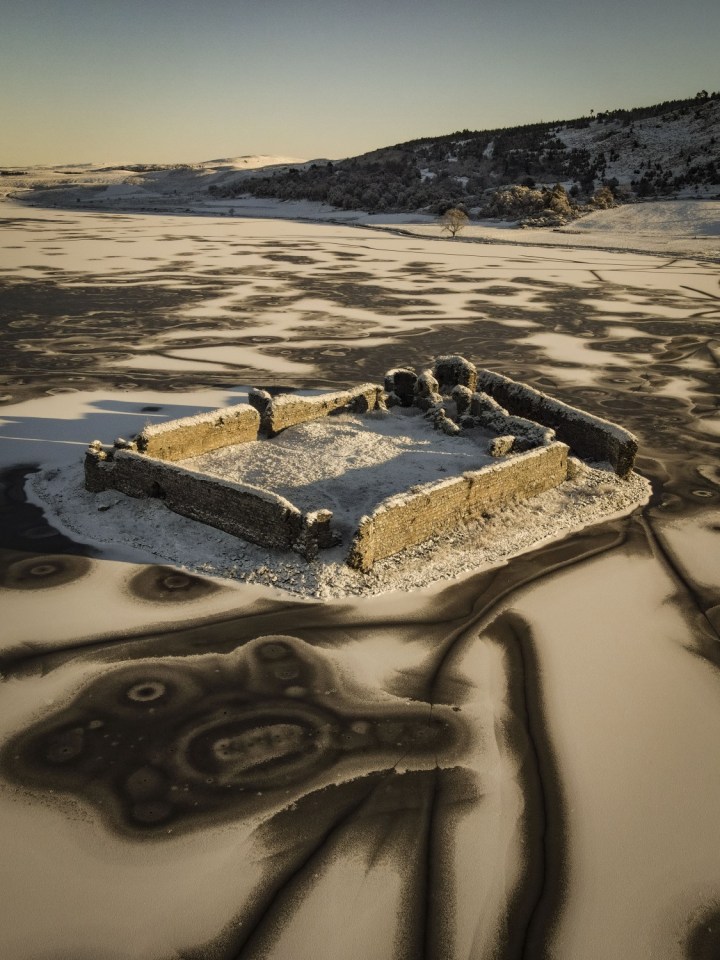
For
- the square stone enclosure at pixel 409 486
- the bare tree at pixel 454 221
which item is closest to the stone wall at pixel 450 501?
the square stone enclosure at pixel 409 486

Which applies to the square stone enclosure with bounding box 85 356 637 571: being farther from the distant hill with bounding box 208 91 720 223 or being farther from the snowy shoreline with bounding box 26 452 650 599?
the distant hill with bounding box 208 91 720 223

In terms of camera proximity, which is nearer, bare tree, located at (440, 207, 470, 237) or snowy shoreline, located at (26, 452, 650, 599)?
snowy shoreline, located at (26, 452, 650, 599)

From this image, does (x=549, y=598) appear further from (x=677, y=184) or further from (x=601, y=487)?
(x=677, y=184)

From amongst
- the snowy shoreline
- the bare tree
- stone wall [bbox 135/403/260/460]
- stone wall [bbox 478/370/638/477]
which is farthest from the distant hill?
the snowy shoreline

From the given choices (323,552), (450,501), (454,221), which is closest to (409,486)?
(450,501)

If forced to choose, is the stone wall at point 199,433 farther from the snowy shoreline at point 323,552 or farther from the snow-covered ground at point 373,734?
the snow-covered ground at point 373,734
